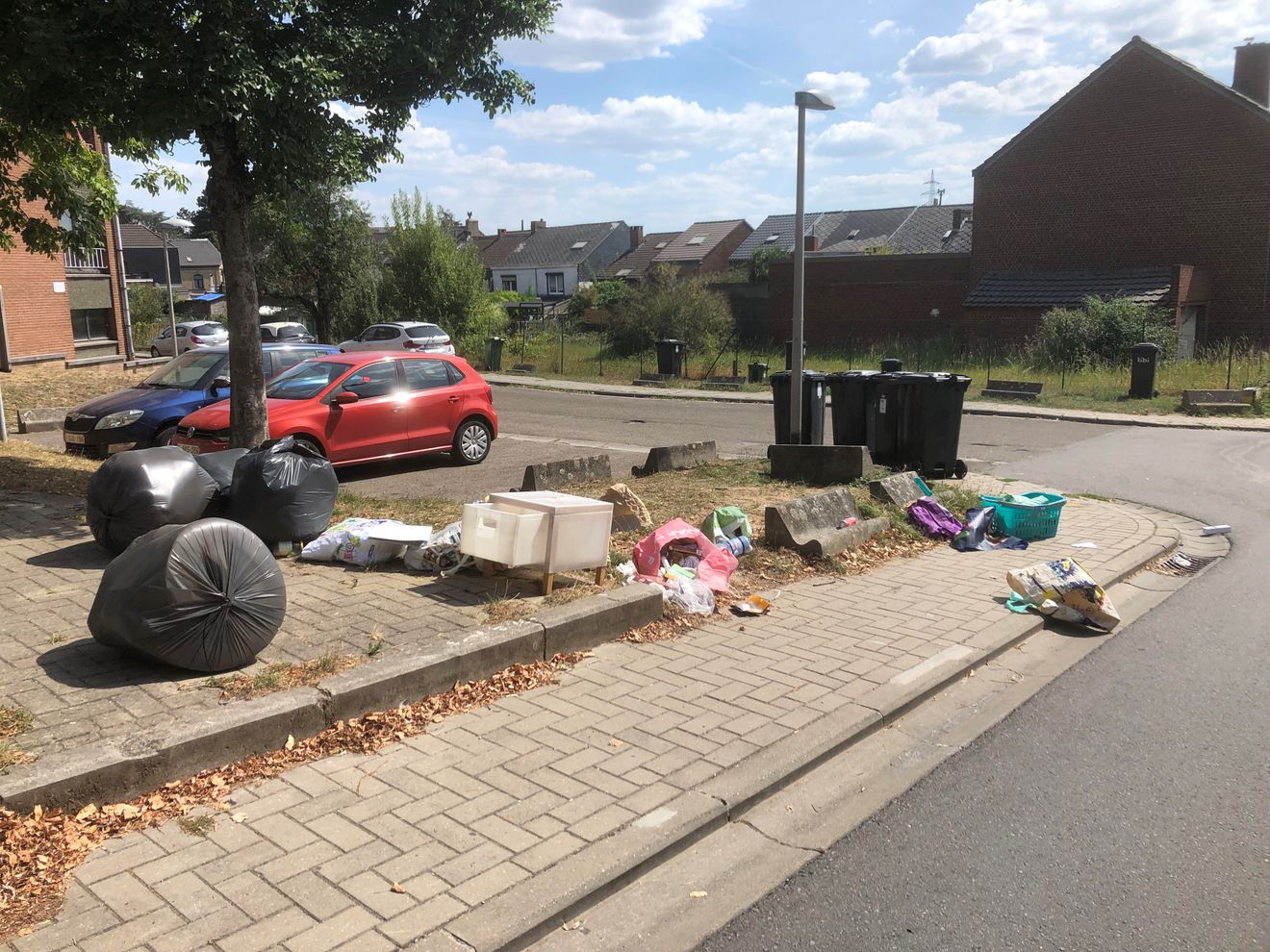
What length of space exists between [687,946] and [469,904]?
73 cm

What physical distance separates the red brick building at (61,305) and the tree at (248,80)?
17.0m

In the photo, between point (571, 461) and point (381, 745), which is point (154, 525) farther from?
point (571, 461)

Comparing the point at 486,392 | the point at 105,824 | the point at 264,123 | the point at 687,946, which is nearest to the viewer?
the point at 687,946

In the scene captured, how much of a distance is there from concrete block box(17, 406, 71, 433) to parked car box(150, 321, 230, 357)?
14358 millimetres

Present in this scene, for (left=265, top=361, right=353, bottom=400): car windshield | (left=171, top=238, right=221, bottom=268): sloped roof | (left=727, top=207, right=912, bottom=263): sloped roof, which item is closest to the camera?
(left=265, top=361, right=353, bottom=400): car windshield

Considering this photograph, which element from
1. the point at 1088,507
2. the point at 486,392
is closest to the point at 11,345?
the point at 486,392

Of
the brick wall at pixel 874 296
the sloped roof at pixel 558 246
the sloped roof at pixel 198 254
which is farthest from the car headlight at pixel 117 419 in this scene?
the sloped roof at pixel 198 254

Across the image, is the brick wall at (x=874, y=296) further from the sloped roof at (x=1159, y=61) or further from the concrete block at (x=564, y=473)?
the concrete block at (x=564, y=473)

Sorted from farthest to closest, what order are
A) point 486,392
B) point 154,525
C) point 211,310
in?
point 211,310
point 486,392
point 154,525

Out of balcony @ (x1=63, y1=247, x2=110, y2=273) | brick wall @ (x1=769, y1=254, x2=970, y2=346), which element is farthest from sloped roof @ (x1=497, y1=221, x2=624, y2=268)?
balcony @ (x1=63, y1=247, x2=110, y2=273)

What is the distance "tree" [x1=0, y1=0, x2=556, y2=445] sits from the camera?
7.98m

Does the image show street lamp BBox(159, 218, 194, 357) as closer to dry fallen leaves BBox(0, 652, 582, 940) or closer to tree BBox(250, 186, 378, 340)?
tree BBox(250, 186, 378, 340)

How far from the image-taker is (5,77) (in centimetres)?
871

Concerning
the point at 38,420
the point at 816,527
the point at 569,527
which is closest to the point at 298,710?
the point at 569,527
